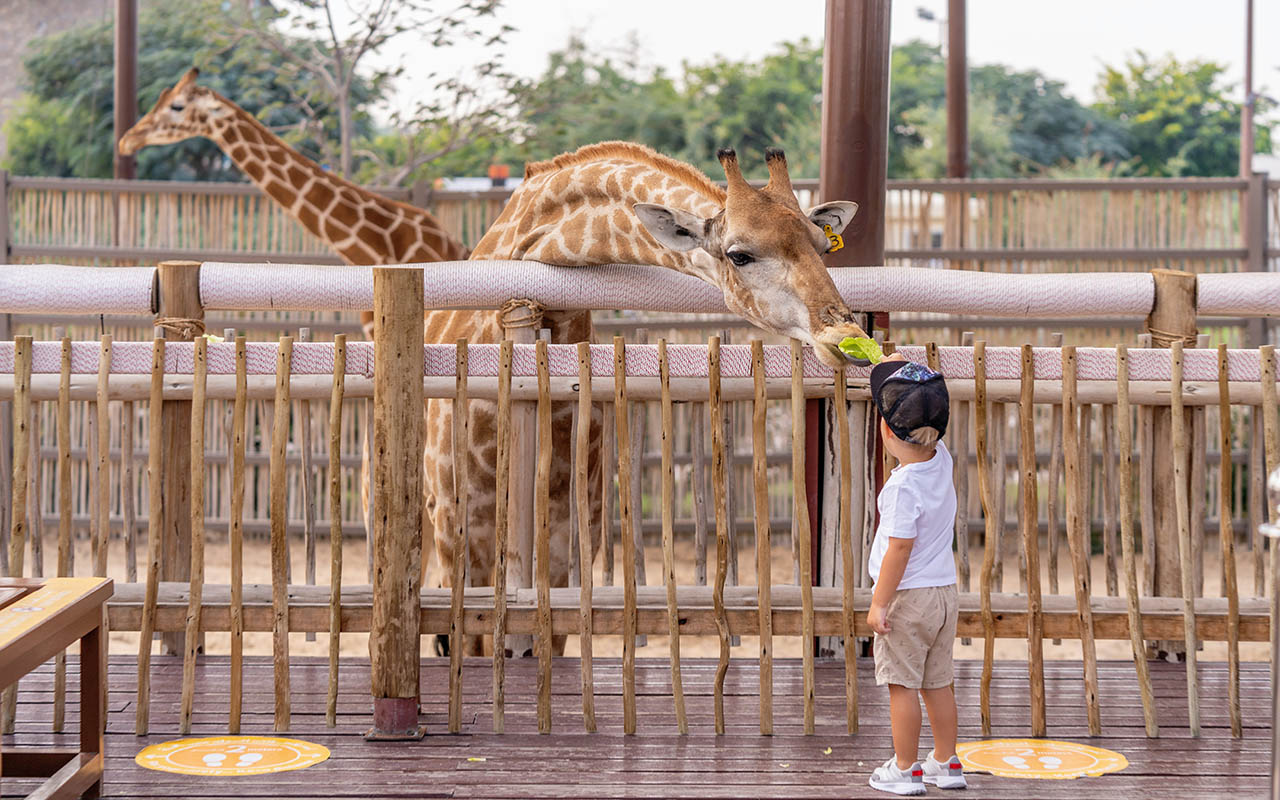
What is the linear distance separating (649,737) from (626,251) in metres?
1.62

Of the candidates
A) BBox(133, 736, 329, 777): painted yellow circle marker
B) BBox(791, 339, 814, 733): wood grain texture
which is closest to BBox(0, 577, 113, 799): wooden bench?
BBox(133, 736, 329, 777): painted yellow circle marker

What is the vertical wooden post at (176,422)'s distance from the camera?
442 centimetres

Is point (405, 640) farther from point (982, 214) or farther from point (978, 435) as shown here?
point (982, 214)

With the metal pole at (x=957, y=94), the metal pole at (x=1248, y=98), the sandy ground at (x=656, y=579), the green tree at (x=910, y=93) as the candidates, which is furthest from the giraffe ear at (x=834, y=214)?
the green tree at (x=910, y=93)

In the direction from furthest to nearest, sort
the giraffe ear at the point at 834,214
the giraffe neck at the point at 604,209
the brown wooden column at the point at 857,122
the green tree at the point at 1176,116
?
the green tree at the point at 1176,116 < the brown wooden column at the point at 857,122 < the giraffe neck at the point at 604,209 < the giraffe ear at the point at 834,214

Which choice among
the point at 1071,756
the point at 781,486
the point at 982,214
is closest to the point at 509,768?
the point at 1071,756

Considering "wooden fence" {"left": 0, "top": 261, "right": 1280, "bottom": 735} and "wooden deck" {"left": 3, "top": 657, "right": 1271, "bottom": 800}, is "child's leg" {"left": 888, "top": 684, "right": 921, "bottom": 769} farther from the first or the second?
"wooden fence" {"left": 0, "top": 261, "right": 1280, "bottom": 735}

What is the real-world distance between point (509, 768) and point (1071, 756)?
161cm

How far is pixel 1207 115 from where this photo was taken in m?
35.0

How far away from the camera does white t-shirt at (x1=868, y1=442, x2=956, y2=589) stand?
338cm

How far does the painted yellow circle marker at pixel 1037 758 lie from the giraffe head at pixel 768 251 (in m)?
1.20

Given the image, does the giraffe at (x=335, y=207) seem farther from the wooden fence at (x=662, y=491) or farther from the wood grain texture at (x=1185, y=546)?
the wood grain texture at (x=1185, y=546)

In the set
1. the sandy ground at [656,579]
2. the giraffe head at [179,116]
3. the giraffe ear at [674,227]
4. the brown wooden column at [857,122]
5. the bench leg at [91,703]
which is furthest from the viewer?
the sandy ground at [656,579]

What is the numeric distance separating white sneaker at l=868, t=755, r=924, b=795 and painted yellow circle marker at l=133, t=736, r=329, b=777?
5.05 feet
